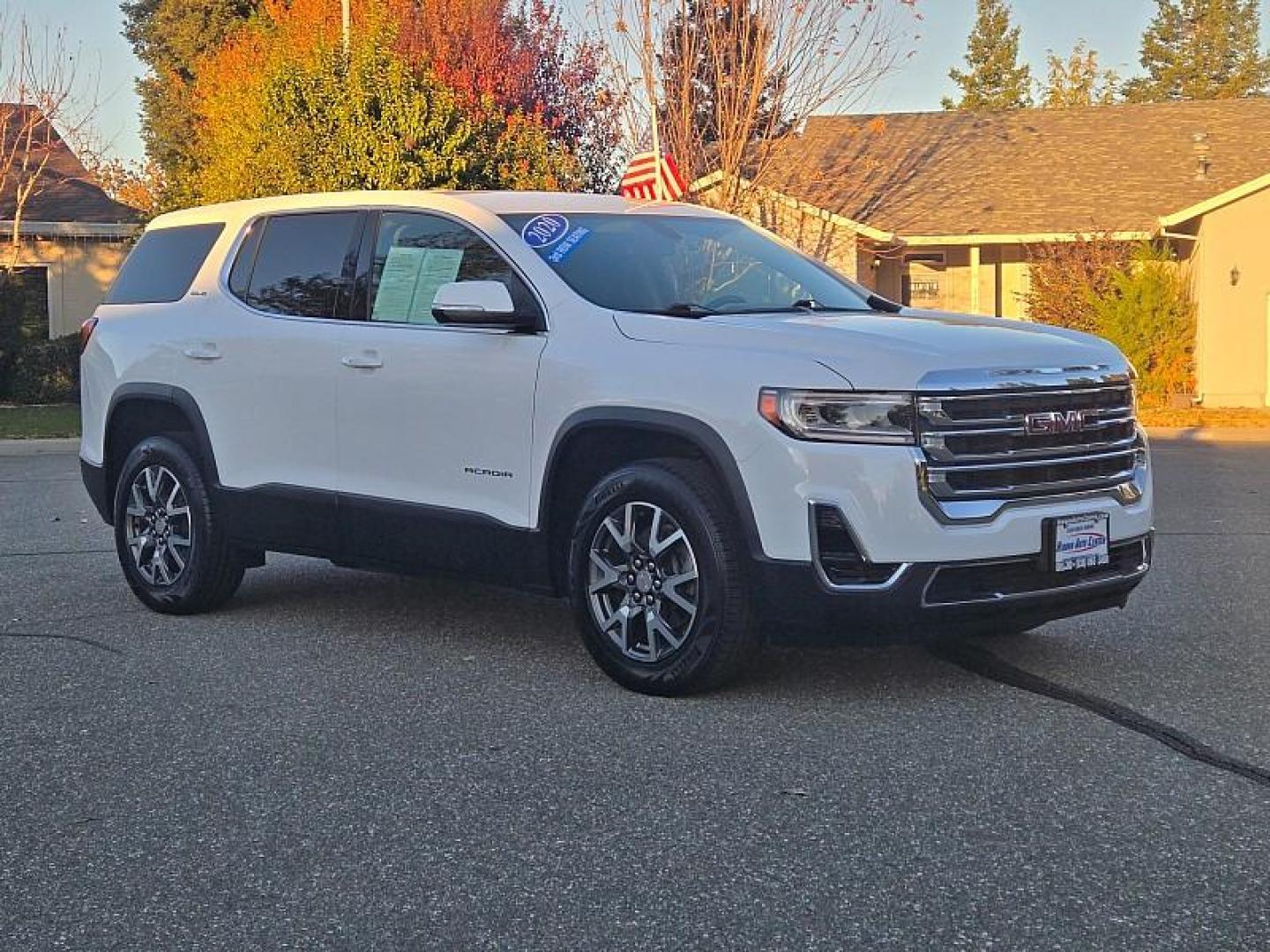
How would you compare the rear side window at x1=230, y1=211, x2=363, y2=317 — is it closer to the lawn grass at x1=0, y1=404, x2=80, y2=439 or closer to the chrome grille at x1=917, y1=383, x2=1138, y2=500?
the chrome grille at x1=917, y1=383, x2=1138, y2=500

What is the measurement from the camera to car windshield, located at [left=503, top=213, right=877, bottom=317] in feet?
21.3

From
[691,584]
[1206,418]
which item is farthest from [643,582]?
[1206,418]

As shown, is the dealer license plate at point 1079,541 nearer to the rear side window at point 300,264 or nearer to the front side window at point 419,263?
the front side window at point 419,263

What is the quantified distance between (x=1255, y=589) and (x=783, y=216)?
64.5 ft

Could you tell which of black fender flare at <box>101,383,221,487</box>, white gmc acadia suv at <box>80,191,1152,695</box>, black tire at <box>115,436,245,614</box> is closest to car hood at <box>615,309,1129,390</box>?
white gmc acadia suv at <box>80,191,1152,695</box>

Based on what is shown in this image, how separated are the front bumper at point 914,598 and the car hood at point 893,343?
0.64m

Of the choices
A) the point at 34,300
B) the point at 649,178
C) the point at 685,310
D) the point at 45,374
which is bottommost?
the point at 45,374

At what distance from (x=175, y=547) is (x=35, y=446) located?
1305cm

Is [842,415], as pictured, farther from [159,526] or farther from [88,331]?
[88,331]

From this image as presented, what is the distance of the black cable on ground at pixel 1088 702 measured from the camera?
4988mm

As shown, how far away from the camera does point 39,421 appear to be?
917 inches

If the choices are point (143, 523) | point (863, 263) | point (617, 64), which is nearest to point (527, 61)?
point (617, 64)

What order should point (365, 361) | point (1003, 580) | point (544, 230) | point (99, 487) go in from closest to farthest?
1. point (1003, 580)
2. point (544, 230)
3. point (365, 361)
4. point (99, 487)

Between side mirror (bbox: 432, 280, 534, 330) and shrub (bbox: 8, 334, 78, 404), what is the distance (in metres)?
22.8
